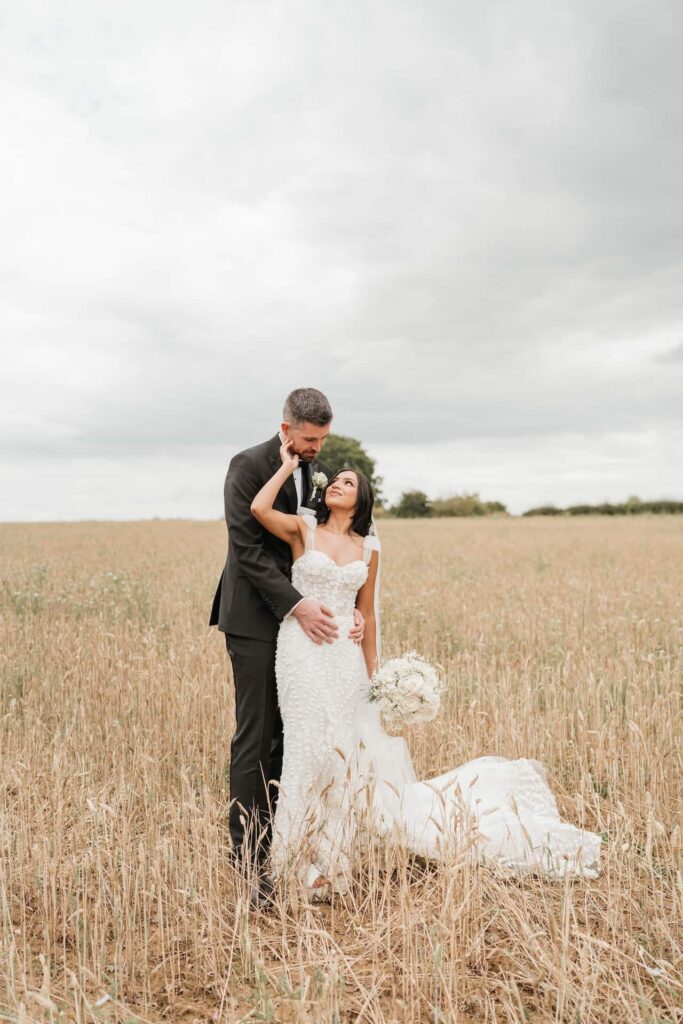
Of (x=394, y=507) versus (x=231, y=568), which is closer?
(x=231, y=568)

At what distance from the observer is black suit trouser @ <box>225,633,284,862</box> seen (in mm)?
4824

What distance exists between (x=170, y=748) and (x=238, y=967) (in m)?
3.19

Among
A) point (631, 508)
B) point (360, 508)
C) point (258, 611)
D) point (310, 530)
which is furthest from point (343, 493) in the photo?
point (631, 508)

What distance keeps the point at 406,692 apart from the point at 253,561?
45.2 inches

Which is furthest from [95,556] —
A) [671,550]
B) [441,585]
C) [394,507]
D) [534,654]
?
[394,507]

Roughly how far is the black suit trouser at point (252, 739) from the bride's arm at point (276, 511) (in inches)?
26.0

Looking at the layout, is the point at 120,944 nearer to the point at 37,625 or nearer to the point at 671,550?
the point at 37,625

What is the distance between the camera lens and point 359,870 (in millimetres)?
4609

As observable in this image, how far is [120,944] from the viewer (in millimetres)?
3775

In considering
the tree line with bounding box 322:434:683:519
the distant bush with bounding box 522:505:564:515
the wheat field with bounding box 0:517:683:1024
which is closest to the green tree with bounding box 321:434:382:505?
the tree line with bounding box 322:434:683:519

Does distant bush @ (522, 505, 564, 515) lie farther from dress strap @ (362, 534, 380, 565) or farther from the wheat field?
dress strap @ (362, 534, 380, 565)

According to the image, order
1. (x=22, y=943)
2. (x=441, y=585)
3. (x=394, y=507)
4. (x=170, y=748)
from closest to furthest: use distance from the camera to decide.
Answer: (x=22, y=943)
(x=170, y=748)
(x=441, y=585)
(x=394, y=507)

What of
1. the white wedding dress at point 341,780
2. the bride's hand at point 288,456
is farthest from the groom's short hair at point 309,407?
the white wedding dress at point 341,780

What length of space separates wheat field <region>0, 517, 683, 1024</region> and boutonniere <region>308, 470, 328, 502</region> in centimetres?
177
